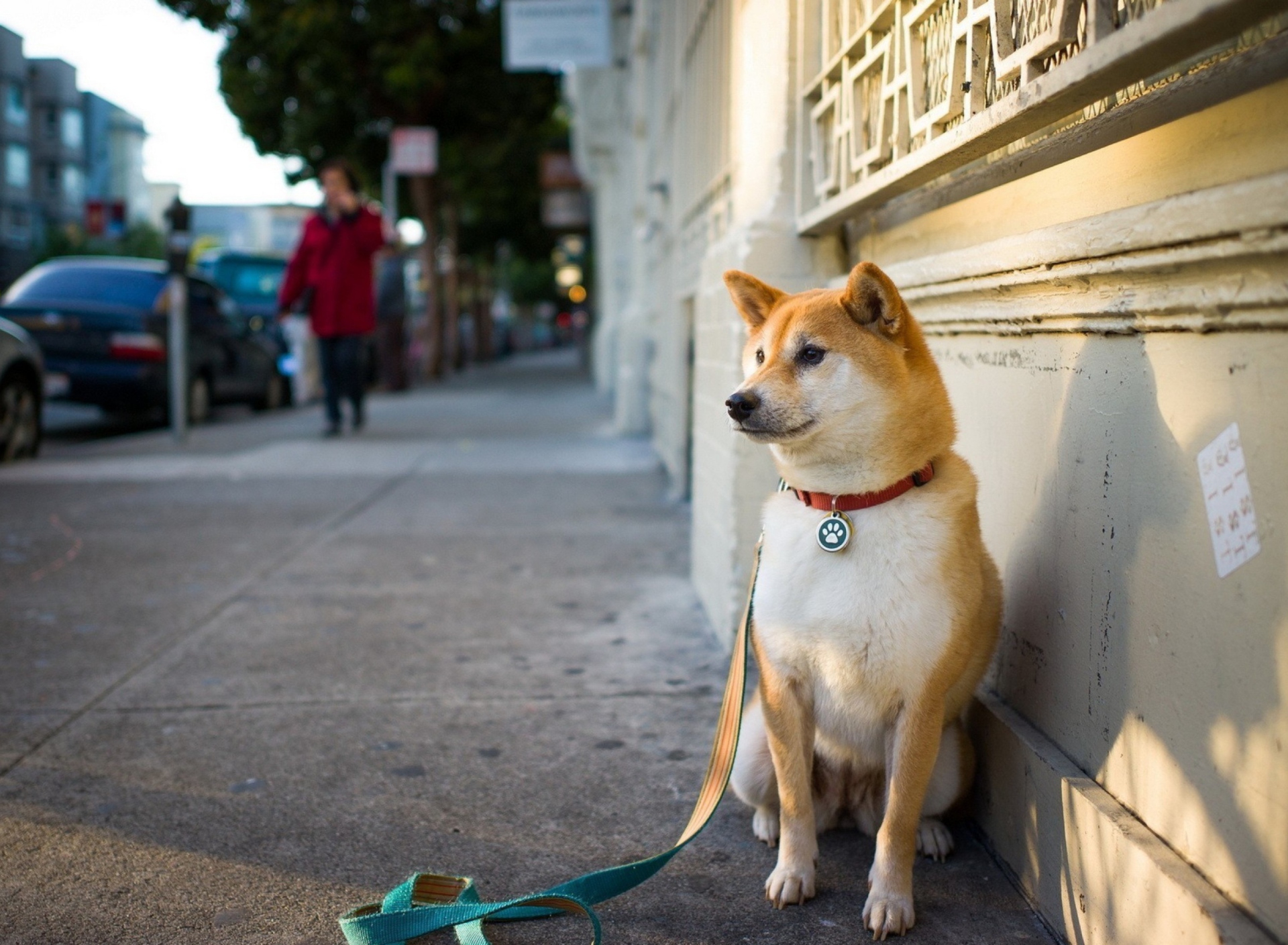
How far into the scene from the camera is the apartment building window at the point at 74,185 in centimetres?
4715

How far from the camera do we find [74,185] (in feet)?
159

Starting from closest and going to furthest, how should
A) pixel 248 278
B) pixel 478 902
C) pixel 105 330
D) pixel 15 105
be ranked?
1. pixel 478 902
2. pixel 105 330
3. pixel 248 278
4. pixel 15 105

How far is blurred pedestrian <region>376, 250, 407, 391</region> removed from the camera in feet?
63.7

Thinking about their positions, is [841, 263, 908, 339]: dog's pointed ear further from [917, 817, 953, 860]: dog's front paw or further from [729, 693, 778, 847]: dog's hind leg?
[917, 817, 953, 860]: dog's front paw

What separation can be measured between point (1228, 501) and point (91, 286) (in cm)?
1236

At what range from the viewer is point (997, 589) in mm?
2535

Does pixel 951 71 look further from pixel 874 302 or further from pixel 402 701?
pixel 402 701

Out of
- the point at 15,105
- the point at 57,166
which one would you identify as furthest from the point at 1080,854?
the point at 57,166

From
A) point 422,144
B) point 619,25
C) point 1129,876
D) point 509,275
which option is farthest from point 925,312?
point 509,275

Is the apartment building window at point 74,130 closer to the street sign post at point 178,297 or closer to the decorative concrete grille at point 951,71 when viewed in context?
the street sign post at point 178,297

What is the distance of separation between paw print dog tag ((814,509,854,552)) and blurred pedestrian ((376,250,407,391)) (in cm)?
1786

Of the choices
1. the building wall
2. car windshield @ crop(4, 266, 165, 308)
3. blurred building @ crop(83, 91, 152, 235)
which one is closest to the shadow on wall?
car windshield @ crop(4, 266, 165, 308)

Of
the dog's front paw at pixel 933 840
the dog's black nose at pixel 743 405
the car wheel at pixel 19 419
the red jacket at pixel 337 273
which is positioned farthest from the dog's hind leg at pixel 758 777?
the red jacket at pixel 337 273

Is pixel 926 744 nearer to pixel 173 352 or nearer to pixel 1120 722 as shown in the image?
pixel 1120 722
